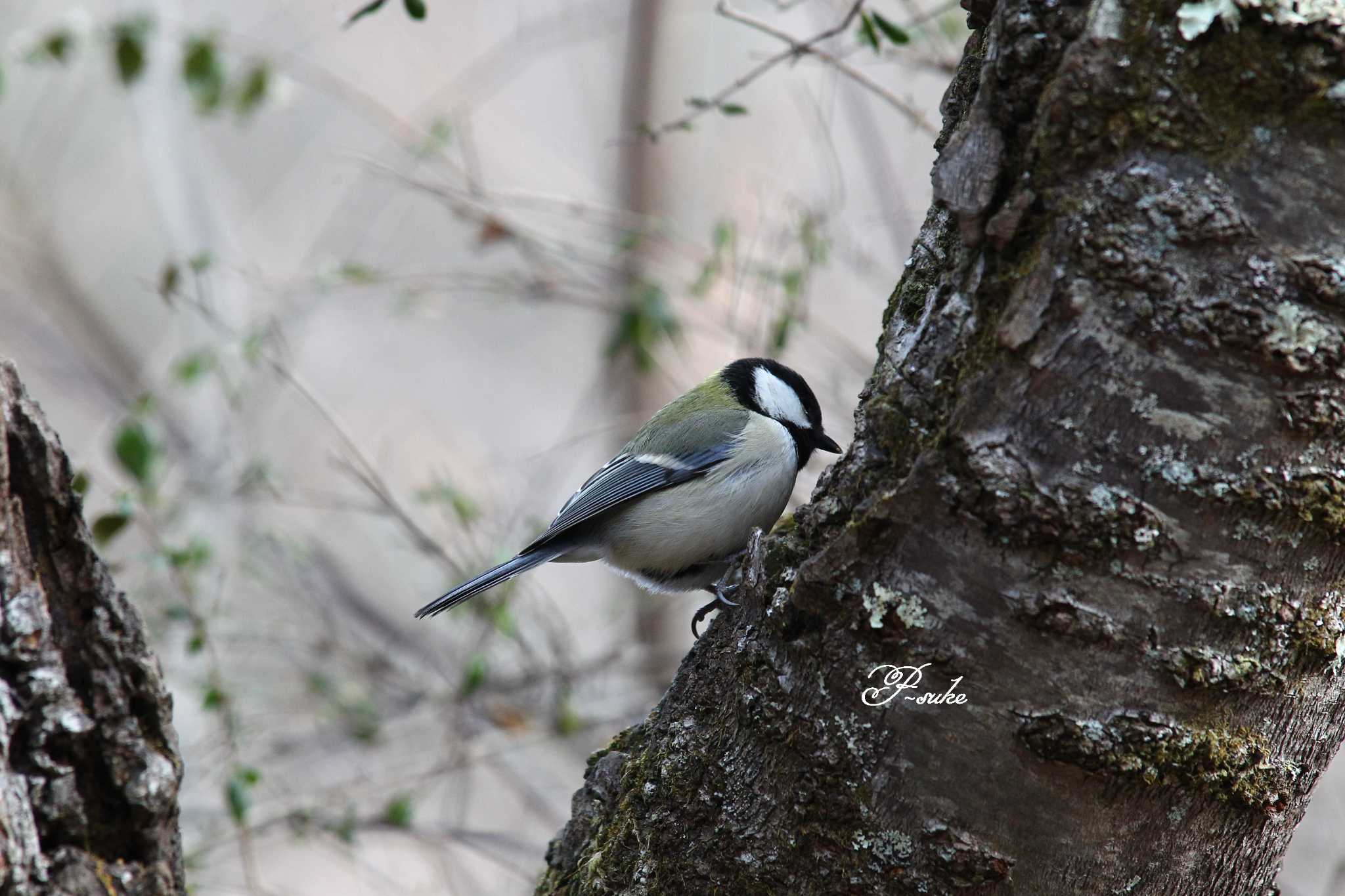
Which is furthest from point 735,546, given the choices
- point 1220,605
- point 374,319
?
point 374,319

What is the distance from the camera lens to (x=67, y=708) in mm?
1255

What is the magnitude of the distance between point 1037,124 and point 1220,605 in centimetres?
55

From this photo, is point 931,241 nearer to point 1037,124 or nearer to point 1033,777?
point 1037,124

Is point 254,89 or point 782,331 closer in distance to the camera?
point 782,331

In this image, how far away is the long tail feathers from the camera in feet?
8.68

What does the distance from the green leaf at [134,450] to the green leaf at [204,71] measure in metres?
1.35

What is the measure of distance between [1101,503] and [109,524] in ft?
7.51

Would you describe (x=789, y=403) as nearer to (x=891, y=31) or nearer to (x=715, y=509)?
(x=715, y=509)

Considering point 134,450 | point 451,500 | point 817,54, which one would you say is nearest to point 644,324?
point 451,500

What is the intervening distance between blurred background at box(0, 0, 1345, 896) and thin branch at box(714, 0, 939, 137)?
0.08ft

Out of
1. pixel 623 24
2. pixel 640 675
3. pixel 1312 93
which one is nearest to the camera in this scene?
pixel 1312 93

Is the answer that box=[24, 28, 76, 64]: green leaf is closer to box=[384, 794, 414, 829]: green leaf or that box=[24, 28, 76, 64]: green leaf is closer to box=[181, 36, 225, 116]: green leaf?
box=[181, 36, 225, 116]: green leaf

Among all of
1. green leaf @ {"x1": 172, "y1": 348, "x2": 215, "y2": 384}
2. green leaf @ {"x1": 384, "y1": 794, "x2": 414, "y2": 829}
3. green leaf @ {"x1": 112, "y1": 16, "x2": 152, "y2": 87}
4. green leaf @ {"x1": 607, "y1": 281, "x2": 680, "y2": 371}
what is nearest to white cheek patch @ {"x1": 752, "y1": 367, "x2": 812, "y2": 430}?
green leaf @ {"x1": 607, "y1": 281, "x2": 680, "y2": 371}

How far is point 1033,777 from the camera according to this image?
118 centimetres
